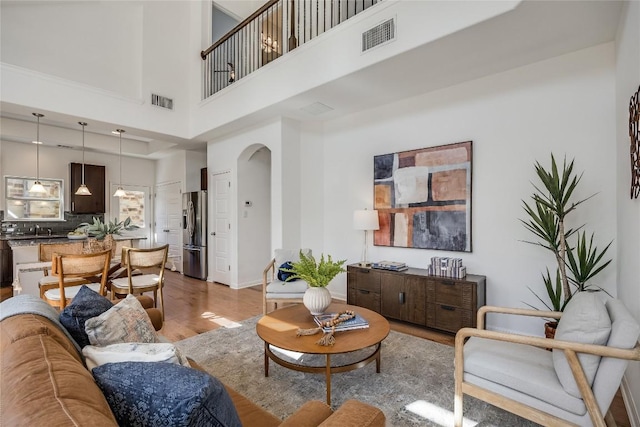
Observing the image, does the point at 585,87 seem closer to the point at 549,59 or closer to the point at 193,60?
the point at 549,59

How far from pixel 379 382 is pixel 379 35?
123 inches

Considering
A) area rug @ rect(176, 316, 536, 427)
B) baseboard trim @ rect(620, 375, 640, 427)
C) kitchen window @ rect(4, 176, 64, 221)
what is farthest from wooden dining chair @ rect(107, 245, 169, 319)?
kitchen window @ rect(4, 176, 64, 221)

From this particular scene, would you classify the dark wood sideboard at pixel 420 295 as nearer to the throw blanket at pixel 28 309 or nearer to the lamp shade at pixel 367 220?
the lamp shade at pixel 367 220

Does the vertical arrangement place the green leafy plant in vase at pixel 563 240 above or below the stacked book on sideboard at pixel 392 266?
above

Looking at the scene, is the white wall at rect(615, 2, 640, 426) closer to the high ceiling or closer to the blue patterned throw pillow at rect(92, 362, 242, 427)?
the high ceiling

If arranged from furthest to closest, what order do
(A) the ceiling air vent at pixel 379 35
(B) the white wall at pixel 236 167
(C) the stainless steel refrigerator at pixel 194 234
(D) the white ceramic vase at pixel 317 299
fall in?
(C) the stainless steel refrigerator at pixel 194 234, (B) the white wall at pixel 236 167, (A) the ceiling air vent at pixel 379 35, (D) the white ceramic vase at pixel 317 299

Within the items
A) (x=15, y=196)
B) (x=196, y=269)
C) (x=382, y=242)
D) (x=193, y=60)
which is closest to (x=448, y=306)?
(x=382, y=242)

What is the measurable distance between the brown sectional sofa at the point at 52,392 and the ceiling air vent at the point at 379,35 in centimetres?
310

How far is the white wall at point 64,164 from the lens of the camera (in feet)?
20.6

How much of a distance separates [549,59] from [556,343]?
Result: 115 inches

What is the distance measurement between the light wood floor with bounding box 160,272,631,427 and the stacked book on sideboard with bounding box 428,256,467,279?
64cm

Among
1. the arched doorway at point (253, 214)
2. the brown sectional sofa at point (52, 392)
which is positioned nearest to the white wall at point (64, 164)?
the arched doorway at point (253, 214)

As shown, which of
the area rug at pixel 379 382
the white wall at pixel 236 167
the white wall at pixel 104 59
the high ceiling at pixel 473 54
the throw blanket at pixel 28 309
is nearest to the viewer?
the throw blanket at pixel 28 309

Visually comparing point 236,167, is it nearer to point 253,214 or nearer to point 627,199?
point 253,214
